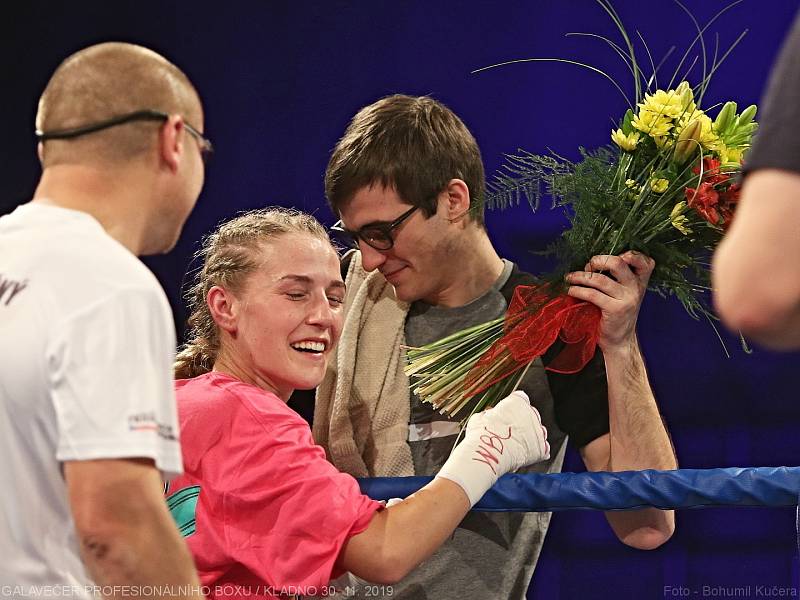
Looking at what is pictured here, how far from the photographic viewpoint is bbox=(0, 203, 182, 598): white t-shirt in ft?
3.72

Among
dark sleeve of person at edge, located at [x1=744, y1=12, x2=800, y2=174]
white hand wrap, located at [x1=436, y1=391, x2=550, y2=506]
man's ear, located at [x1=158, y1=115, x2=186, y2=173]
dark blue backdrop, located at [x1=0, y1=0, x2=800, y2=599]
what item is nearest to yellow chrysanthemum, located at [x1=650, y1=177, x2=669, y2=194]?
white hand wrap, located at [x1=436, y1=391, x2=550, y2=506]

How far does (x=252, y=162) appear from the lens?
11.7 feet

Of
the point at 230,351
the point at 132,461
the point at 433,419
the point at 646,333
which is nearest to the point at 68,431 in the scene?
the point at 132,461

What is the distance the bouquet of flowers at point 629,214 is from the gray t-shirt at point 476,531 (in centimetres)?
11

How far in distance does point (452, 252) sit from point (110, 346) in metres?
1.20

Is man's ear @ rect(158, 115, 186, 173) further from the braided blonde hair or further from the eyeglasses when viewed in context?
the braided blonde hair

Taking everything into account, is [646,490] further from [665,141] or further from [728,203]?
[665,141]

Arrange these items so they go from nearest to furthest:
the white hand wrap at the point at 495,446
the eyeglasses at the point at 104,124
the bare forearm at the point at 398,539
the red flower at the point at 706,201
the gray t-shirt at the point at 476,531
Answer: the eyeglasses at the point at 104,124 < the bare forearm at the point at 398,539 < the white hand wrap at the point at 495,446 < the red flower at the point at 706,201 < the gray t-shirt at the point at 476,531

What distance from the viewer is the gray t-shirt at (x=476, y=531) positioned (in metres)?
2.08

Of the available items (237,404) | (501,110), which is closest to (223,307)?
(237,404)

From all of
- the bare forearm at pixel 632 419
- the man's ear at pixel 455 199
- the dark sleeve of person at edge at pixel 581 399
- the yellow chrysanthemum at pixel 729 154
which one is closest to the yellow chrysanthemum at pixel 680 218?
the yellow chrysanthemum at pixel 729 154

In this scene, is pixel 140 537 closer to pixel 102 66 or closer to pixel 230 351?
pixel 102 66

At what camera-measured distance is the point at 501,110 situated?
332cm

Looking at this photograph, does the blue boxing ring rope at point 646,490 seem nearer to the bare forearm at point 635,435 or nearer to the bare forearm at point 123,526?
the bare forearm at point 635,435
